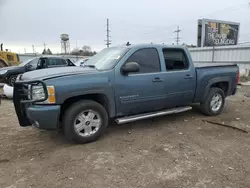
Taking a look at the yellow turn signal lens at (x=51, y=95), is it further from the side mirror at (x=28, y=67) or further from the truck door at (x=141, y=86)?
the side mirror at (x=28, y=67)

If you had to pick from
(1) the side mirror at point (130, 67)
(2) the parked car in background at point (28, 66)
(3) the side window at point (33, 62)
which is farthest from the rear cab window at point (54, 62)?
(1) the side mirror at point (130, 67)

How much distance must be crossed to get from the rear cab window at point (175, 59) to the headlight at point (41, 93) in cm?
256

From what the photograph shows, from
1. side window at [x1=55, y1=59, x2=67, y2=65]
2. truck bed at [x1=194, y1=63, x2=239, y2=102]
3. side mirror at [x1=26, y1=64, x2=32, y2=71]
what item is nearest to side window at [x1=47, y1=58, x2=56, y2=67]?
side window at [x1=55, y1=59, x2=67, y2=65]

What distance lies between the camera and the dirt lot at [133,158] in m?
2.98

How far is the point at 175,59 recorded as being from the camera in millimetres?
5281

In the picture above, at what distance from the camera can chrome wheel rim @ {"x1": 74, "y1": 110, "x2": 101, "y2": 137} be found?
13.1 ft

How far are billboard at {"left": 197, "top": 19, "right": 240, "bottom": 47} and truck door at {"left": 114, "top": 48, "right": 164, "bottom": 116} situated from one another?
24214mm

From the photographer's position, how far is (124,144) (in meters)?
4.16

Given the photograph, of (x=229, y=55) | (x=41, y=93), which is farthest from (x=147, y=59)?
(x=229, y=55)

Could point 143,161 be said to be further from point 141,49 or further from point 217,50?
point 217,50

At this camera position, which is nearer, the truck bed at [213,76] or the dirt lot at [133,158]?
the dirt lot at [133,158]

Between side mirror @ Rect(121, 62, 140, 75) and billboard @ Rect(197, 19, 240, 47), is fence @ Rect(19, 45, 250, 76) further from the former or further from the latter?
side mirror @ Rect(121, 62, 140, 75)

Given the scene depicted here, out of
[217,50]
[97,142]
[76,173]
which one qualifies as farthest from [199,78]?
[217,50]

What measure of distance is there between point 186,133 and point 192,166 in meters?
1.42
